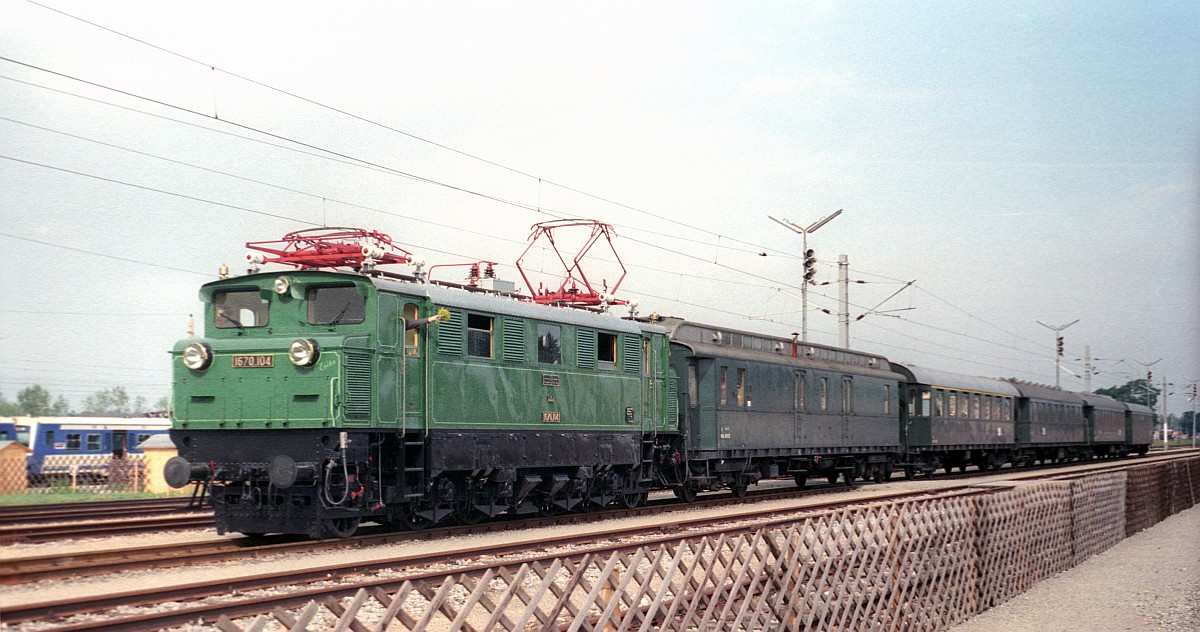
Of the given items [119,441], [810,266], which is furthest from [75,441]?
[810,266]

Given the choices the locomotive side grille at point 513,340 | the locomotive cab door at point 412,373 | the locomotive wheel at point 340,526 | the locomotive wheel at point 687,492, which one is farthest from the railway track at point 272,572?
the locomotive wheel at point 687,492

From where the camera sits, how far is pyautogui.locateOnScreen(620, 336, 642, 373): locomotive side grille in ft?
74.3

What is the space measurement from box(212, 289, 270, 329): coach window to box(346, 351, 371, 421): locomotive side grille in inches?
78.7

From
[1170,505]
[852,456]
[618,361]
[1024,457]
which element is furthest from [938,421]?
[618,361]

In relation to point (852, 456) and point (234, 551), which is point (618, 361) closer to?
point (234, 551)

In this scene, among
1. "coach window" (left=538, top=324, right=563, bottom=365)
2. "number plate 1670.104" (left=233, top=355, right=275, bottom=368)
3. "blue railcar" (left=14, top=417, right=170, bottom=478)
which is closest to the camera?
"number plate 1670.104" (left=233, top=355, right=275, bottom=368)

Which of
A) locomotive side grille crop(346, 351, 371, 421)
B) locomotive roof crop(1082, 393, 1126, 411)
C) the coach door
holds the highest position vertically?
locomotive side grille crop(346, 351, 371, 421)

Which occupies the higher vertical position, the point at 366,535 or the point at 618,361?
the point at 618,361

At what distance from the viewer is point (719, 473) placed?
85.4ft

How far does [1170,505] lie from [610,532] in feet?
63.4

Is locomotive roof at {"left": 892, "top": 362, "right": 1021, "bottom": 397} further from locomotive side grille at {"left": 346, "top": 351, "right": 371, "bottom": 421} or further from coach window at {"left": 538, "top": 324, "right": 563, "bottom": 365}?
locomotive side grille at {"left": 346, "top": 351, "right": 371, "bottom": 421}

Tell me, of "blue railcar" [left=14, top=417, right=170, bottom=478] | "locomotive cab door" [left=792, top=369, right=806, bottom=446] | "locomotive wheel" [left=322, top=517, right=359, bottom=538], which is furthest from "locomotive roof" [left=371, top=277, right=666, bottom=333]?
"blue railcar" [left=14, top=417, right=170, bottom=478]

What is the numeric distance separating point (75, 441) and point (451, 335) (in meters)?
34.0

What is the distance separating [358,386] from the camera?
16.2 meters
